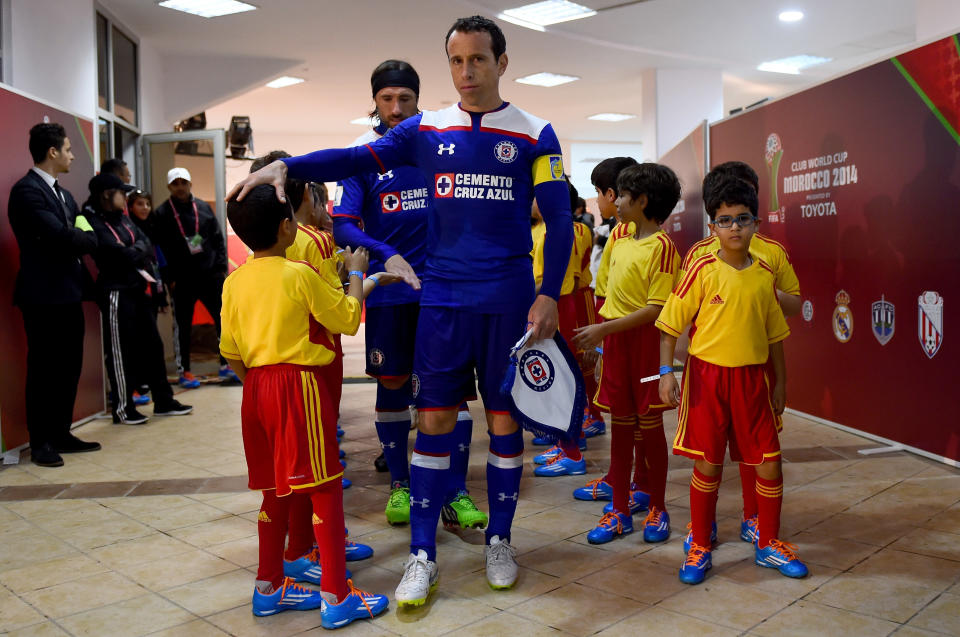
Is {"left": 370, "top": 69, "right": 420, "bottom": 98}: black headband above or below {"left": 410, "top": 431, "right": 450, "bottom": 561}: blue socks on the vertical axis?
above

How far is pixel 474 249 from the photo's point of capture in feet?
8.13

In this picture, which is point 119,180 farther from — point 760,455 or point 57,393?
point 760,455

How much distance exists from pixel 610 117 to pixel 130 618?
15.8m

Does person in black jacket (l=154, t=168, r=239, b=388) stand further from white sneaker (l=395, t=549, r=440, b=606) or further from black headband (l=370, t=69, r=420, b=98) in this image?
white sneaker (l=395, t=549, r=440, b=606)

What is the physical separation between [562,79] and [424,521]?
11.3 m

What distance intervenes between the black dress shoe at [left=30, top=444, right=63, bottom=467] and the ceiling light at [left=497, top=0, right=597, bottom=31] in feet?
22.5

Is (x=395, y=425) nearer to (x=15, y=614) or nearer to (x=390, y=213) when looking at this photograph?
(x=390, y=213)

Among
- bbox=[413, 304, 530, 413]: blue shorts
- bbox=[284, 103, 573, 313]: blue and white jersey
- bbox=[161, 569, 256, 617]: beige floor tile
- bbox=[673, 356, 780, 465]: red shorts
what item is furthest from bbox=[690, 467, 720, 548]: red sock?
bbox=[161, 569, 256, 617]: beige floor tile

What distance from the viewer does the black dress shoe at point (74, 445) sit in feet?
15.2

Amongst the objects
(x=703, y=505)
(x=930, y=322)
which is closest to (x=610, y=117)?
(x=930, y=322)

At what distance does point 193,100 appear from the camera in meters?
10.4

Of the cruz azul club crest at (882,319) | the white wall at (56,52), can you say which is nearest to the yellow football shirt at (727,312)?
the cruz azul club crest at (882,319)

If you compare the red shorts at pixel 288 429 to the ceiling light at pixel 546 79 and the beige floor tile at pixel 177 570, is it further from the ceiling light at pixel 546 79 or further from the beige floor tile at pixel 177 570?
the ceiling light at pixel 546 79

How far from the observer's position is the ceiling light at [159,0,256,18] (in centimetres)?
828
